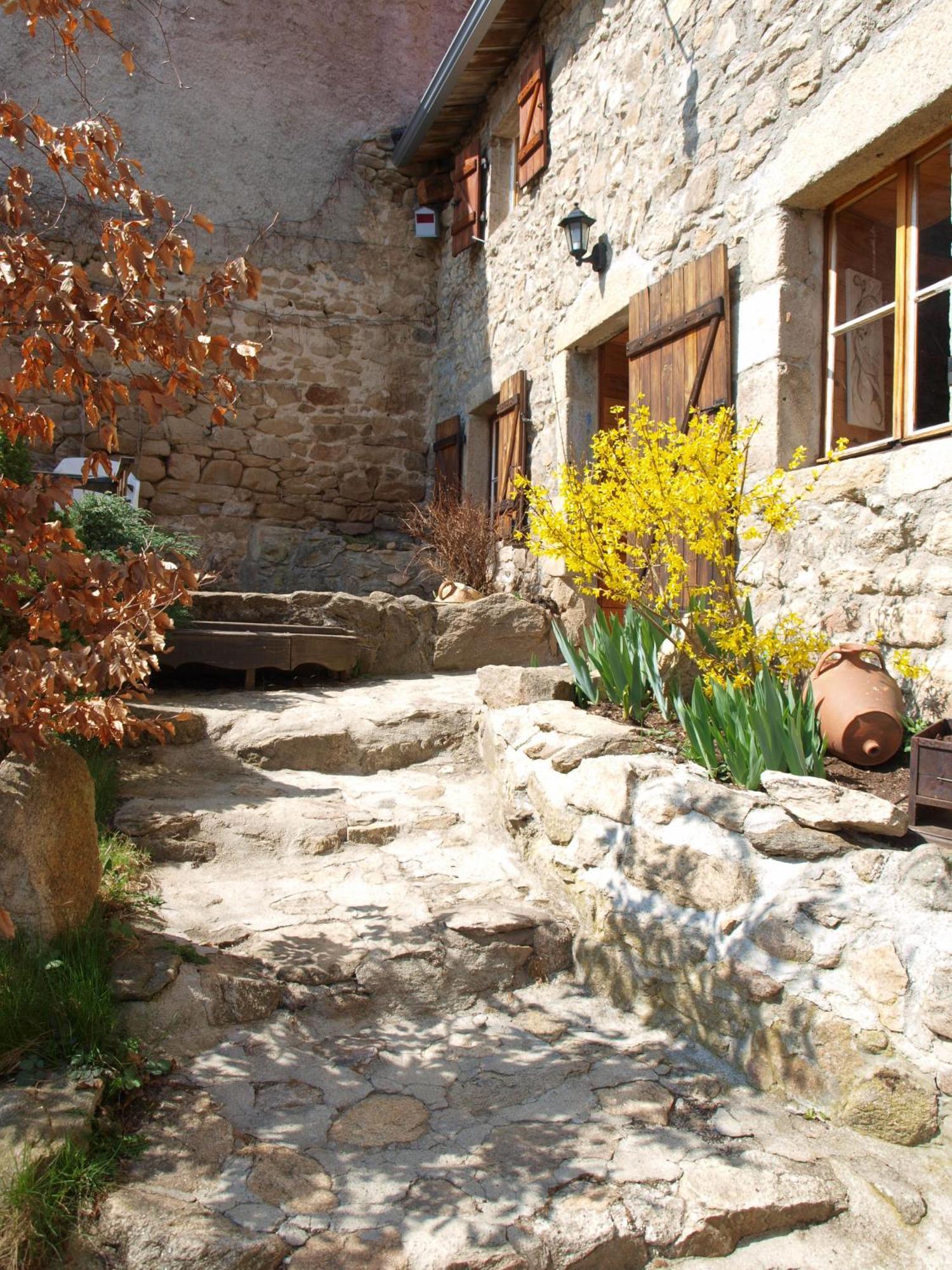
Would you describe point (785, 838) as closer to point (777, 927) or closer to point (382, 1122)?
point (777, 927)

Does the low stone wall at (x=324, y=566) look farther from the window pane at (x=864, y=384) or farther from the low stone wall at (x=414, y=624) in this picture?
the window pane at (x=864, y=384)

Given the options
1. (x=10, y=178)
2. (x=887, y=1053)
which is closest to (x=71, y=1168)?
(x=887, y=1053)

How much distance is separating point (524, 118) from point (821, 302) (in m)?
3.98

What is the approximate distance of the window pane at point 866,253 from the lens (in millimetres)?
3875

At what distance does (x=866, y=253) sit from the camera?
3934 millimetres

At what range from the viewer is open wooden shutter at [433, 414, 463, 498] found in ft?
27.1

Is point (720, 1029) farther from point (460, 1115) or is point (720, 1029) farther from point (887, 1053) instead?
point (460, 1115)

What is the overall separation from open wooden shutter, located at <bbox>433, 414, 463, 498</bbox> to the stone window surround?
162 inches

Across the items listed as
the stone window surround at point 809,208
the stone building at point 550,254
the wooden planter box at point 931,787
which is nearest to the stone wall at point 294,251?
the stone building at point 550,254

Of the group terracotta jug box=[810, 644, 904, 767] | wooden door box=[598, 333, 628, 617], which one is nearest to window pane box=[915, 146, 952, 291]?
terracotta jug box=[810, 644, 904, 767]

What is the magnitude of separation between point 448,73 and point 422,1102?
25.4ft

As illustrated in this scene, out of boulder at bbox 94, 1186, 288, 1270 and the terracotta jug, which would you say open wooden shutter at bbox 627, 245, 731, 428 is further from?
boulder at bbox 94, 1186, 288, 1270

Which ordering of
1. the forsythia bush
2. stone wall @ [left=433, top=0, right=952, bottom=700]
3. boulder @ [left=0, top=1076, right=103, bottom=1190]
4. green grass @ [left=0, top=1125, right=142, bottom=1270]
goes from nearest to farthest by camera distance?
green grass @ [left=0, top=1125, right=142, bottom=1270], boulder @ [left=0, top=1076, right=103, bottom=1190], the forsythia bush, stone wall @ [left=433, top=0, right=952, bottom=700]

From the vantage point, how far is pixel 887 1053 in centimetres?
214
